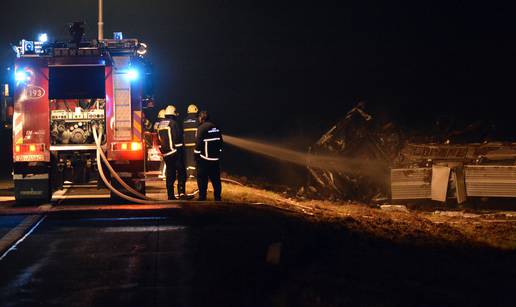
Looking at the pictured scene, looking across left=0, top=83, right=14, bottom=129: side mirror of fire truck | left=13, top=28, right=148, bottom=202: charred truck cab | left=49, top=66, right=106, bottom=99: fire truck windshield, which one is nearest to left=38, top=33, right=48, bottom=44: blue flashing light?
left=13, top=28, right=148, bottom=202: charred truck cab

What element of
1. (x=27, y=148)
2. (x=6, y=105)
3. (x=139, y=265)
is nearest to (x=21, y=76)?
(x=6, y=105)

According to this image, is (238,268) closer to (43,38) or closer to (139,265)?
(139,265)

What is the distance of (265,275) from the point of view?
24.4 feet

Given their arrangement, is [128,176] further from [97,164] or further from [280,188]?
[280,188]

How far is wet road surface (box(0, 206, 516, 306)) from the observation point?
262 inches

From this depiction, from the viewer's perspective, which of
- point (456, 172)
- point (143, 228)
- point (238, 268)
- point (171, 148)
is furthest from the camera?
point (456, 172)

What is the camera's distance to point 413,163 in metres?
15.1

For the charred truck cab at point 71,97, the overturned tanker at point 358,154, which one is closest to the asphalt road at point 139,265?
the charred truck cab at point 71,97

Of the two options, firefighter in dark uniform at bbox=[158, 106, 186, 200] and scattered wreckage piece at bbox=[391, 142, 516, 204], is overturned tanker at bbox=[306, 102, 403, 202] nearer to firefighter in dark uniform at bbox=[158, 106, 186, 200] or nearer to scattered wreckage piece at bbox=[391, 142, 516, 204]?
scattered wreckage piece at bbox=[391, 142, 516, 204]

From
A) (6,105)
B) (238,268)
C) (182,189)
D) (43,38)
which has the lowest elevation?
(238,268)

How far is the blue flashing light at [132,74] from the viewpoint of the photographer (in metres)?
13.4

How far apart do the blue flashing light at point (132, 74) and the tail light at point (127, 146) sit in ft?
3.79

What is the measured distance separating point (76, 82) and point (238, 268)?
6915 mm

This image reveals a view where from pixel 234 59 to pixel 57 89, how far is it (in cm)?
3178
